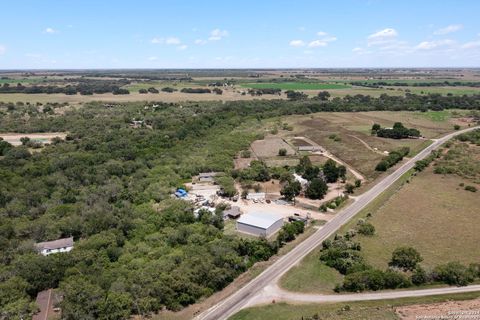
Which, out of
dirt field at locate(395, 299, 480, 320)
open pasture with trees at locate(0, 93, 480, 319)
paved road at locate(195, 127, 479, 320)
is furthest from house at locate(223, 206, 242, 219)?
dirt field at locate(395, 299, 480, 320)

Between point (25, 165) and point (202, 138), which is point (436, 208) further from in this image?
point (25, 165)

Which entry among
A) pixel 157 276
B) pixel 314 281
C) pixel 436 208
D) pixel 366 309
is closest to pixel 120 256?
pixel 157 276

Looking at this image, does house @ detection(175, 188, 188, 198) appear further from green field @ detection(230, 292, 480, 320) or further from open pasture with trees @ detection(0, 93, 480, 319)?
green field @ detection(230, 292, 480, 320)

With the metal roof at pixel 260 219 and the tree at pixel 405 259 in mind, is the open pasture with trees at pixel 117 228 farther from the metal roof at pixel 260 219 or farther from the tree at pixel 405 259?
the tree at pixel 405 259

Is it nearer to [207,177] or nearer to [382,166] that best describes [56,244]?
[207,177]

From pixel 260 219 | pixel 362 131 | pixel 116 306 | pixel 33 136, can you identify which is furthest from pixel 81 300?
pixel 362 131

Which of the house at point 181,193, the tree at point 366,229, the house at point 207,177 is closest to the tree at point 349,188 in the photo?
the tree at point 366,229
